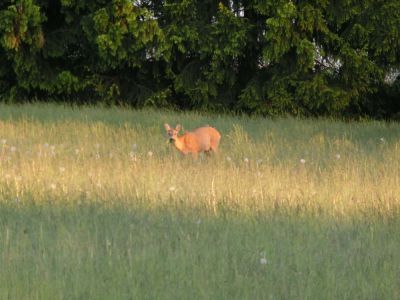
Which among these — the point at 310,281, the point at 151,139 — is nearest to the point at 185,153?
the point at 151,139

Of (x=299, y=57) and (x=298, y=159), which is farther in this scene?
(x=299, y=57)

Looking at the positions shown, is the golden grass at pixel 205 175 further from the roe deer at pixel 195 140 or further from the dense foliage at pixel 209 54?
the dense foliage at pixel 209 54

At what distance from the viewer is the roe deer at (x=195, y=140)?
10336 millimetres

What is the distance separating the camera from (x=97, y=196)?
25.5 ft

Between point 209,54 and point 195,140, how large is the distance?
10.5 m

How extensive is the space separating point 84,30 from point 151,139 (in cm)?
886

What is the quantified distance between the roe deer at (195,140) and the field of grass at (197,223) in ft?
0.75

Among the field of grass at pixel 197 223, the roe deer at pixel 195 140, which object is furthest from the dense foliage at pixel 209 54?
the roe deer at pixel 195 140

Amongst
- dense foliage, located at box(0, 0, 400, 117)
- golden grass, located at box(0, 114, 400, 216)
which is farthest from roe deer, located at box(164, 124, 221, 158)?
dense foliage, located at box(0, 0, 400, 117)

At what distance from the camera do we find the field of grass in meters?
5.05

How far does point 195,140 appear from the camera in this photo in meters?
10.8

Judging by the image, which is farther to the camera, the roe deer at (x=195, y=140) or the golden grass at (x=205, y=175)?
the roe deer at (x=195, y=140)

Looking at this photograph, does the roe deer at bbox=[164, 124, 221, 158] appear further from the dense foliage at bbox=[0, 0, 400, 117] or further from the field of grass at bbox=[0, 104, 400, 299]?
the dense foliage at bbox=[0, 0, 400, 117]

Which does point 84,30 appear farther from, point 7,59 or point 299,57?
point 299,57
